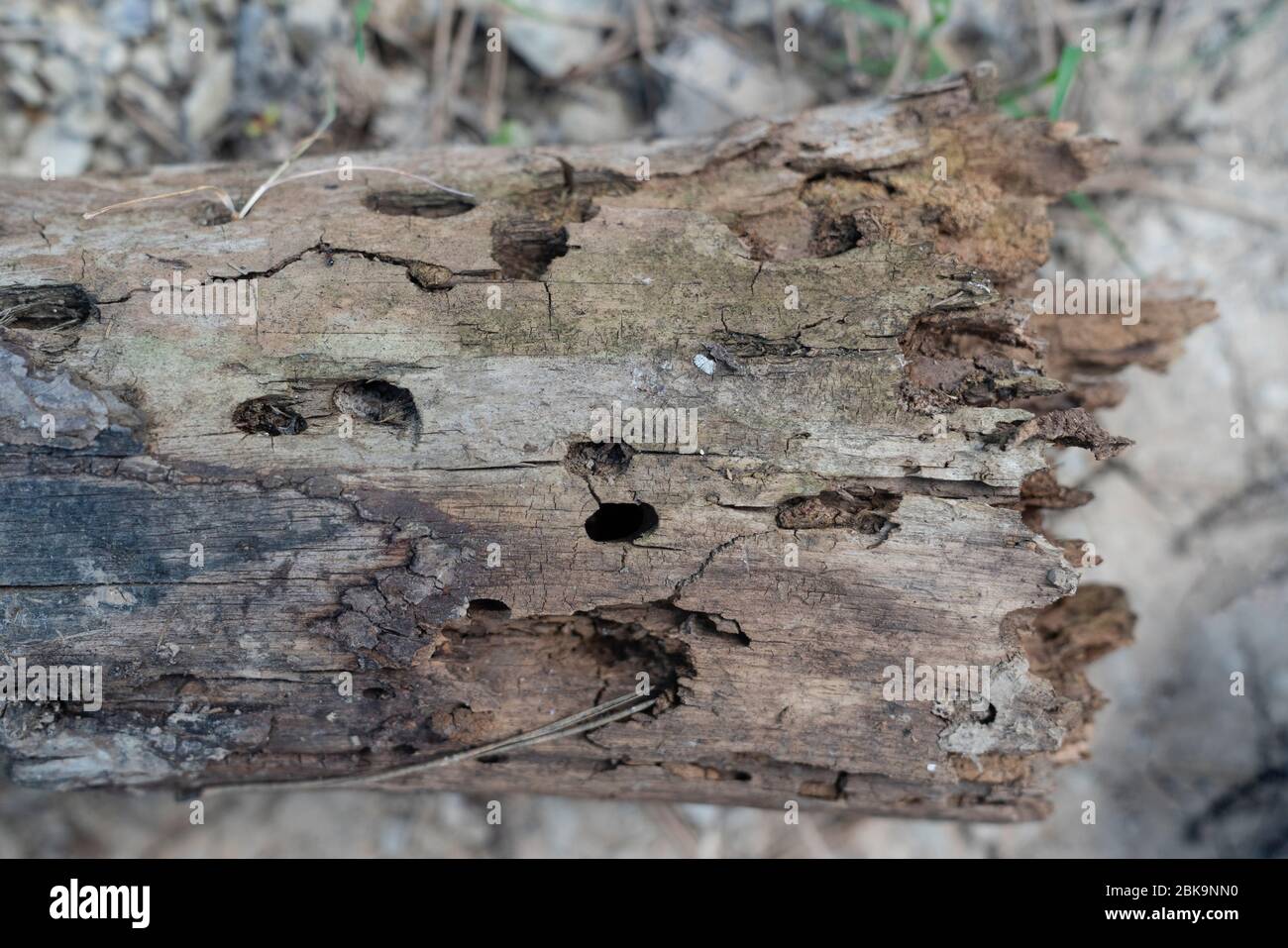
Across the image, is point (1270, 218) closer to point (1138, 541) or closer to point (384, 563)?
point (1138, 541)

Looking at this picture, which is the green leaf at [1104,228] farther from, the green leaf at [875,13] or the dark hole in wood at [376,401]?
the dark hole in wood at [376,401]

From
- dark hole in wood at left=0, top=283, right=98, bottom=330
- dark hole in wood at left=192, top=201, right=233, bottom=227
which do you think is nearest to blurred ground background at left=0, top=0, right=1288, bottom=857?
dark hole in wood at left=192, top=201, right=233, bottom=227

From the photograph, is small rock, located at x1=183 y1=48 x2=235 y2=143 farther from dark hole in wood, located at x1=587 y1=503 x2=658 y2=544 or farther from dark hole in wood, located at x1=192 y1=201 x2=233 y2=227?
dark hole in wood, located at x1=587 y1=503 x2=658 y2=544

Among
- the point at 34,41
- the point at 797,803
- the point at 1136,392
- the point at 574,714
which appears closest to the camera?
the point at 574,714

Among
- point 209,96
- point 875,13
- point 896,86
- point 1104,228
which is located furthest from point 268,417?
point 1104,228

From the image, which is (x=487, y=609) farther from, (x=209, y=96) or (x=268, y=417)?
(x=209, y=96)

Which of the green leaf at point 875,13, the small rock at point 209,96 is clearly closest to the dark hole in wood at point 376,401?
the small rock at point 209,96

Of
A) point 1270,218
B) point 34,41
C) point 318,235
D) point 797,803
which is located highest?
point 34,41

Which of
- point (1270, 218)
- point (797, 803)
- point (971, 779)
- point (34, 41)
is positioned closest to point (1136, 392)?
point (1270, 218)
